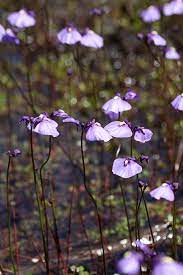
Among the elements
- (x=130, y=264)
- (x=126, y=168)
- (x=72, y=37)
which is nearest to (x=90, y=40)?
(x=72, y=37)

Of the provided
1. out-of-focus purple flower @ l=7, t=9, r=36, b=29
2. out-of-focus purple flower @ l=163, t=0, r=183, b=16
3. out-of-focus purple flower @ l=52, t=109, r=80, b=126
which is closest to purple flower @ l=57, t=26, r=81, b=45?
out-of-focus purple flower @ l=7, t=9, r=36, b=29

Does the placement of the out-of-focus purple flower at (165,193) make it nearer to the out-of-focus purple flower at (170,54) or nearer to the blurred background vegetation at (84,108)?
the blurred background vegetation at (84,108)

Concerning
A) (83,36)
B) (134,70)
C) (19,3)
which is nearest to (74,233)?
(83,36)

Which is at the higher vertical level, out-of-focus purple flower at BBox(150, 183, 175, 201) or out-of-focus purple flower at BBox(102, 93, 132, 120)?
out-of-focus purple flower at BBox(102, 93, 132, 120)

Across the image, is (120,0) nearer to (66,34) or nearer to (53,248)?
(66,34)

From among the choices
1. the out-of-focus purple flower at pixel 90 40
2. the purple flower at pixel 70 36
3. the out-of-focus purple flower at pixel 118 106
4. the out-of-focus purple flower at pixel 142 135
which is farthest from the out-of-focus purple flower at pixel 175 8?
the out-of-focus purple flower at pixel 142 135

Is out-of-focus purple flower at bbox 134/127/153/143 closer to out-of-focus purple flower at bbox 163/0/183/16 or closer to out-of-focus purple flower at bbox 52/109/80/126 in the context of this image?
out-of-focus purple flower at bbox 52/109/80/126

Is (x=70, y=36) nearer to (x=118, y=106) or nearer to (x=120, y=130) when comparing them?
(x=118, y=106)

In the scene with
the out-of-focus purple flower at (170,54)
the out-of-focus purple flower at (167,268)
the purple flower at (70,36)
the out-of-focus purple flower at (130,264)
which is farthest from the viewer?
the out-of-focus purple flower at (170,54)
